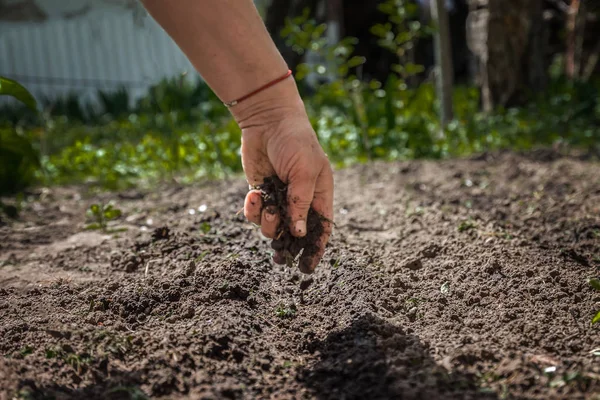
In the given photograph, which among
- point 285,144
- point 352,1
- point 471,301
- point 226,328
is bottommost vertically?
point 471,301

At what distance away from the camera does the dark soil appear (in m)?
1.30

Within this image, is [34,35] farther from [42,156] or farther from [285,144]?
[285,144]

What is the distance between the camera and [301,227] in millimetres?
1556

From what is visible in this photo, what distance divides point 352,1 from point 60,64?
4.65 m

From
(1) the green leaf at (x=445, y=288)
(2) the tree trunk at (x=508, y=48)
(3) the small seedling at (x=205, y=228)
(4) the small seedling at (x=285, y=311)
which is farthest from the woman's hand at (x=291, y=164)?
(2) the tree trunk at (x=508, y=48)

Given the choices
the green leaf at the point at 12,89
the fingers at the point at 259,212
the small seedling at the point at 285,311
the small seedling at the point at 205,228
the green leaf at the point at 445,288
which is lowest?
the green leaf at the point at 445,288

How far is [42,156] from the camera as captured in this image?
14.4ft

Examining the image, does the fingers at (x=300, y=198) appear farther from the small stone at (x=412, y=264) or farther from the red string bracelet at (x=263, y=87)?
the small stone at (x=412, y=264)

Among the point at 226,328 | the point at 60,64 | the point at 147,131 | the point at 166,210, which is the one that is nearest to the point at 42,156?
the point at 147,131

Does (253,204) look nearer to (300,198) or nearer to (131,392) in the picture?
(300,198)

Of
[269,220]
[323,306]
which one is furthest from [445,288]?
[269,220]

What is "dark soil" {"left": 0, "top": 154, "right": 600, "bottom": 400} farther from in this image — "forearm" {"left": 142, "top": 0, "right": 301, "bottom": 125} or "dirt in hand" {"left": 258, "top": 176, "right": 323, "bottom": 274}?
"forearm" {"left": 142, "top": 0, "right": 301, "bottom": 125}

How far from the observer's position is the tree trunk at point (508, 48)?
5016 mm

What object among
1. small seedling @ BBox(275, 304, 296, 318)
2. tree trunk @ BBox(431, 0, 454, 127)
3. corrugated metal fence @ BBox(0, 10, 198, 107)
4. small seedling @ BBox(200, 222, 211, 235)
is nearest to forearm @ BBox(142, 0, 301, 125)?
small seedling @ BBox(275, 304, 296, 318)
